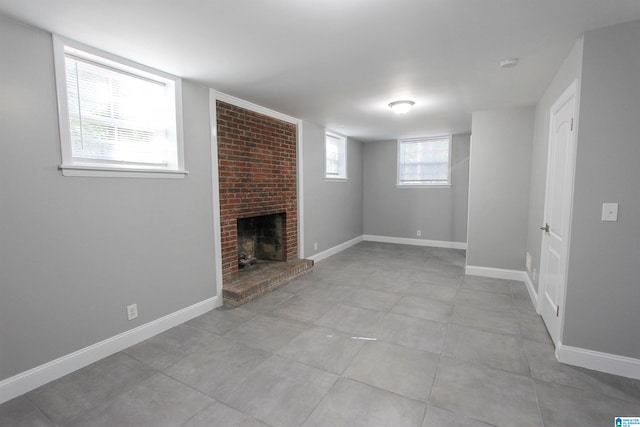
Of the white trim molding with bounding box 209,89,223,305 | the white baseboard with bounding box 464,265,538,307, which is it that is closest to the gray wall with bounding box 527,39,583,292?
the white baseboard with bounding box 464,265,538,307

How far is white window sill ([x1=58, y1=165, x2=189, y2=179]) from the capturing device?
2143mm

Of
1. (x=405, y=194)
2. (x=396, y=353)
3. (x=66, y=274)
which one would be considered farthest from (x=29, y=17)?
(x=405, y=194)

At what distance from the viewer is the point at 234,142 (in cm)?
359

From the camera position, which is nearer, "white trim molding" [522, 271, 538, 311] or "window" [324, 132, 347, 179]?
"white trim molding" [522, 271, 538, 311]

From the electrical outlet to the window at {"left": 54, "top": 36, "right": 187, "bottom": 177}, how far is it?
1127 millimetres

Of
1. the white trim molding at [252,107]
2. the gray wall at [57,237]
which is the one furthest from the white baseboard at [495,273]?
the gray wall at [57,237]

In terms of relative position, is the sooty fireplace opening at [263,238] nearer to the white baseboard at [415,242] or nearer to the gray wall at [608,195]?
the white baseboard at [415,242]

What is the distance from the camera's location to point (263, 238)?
4.77m

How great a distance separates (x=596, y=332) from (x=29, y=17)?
4.35 meters

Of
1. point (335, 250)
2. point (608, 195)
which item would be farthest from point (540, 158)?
point (335, 250)

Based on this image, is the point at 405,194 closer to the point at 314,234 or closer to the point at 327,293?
the point at 314,234

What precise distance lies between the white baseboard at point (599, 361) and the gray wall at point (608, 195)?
40 millimetres

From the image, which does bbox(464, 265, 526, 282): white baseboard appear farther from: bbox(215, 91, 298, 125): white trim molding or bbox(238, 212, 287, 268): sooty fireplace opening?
bbox(215, 91, 298, 125): white trim molding

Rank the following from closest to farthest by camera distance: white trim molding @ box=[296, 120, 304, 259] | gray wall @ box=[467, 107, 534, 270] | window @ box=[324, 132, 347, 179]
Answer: gray wall @ box=[467, 107, 534, 270] < white trim molding @ box=[296, 120, 304, 259] < window @ box=[324, 132, 347, 179]
